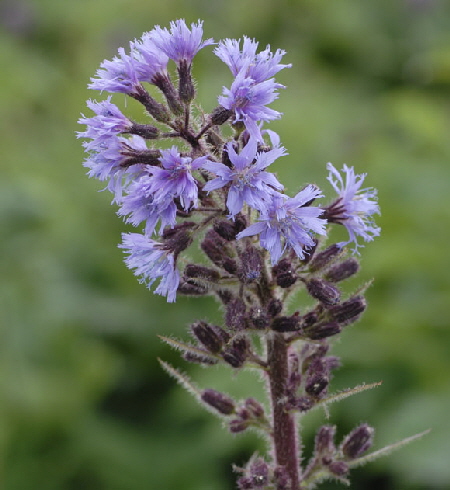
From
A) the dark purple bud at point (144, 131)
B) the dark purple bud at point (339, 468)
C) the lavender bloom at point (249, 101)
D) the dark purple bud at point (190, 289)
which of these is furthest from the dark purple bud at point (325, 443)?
the dark purple bud at point (144, 131)

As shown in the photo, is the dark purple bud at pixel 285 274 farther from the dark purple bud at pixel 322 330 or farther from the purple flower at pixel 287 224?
the dark purple bud at pixel 322 330

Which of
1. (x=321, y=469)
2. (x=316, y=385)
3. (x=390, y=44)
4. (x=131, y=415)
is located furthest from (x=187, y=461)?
(x=390, y=44)

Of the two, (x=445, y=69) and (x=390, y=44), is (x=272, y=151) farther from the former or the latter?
(x=390, y=44)

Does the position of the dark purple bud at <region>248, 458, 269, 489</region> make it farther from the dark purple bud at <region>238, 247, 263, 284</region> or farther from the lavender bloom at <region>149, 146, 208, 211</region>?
the lavender bloom at <region>149, 146, 208, 211</region>

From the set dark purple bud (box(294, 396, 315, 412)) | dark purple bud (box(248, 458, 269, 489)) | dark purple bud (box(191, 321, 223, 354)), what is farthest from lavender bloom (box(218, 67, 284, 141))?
dark purple bud (box(248, 458, 269, 489))

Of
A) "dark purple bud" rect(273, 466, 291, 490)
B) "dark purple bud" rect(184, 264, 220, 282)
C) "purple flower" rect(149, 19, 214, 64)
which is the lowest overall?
"dark purple bud" rect(273, 466, 291, 490)
